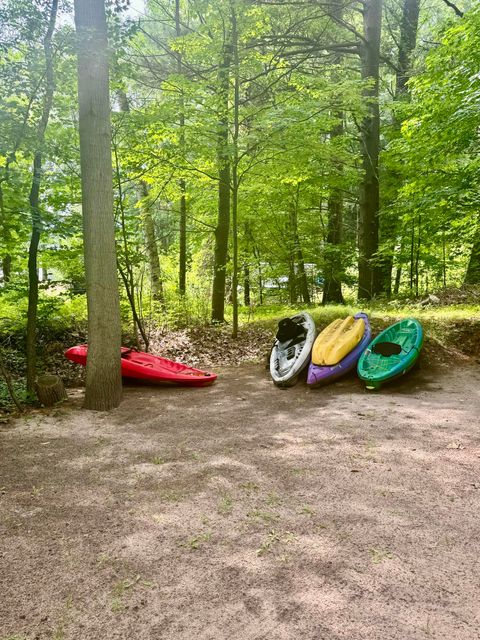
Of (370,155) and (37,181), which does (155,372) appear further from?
(370,155)

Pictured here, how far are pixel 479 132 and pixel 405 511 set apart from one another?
5.78 meters

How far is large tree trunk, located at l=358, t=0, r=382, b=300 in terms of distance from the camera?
33.1ft

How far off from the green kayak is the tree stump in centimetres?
408

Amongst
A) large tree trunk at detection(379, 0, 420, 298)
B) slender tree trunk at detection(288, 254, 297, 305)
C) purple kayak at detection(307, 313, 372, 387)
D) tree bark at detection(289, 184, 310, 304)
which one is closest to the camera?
purple kayak at detection(307, 313, 372, 387)

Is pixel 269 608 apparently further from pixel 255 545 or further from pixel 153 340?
pixel 153 340

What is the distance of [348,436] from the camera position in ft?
13.6

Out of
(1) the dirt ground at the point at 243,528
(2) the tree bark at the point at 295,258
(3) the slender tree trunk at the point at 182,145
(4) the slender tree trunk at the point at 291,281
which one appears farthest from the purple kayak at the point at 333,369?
(3) the slender tree trunk at the point at 182,145

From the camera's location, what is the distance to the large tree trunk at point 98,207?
4672 millimetres

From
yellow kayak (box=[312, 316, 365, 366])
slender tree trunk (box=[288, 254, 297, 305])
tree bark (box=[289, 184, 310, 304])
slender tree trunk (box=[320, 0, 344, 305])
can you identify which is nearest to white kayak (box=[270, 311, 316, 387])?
yellow kayak (box=[312, 316, 365, 366])

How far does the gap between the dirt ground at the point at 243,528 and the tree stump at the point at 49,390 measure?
873 millimetres

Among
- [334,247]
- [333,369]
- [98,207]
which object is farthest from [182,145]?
[333,369]

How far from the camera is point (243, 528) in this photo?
2.64 metres

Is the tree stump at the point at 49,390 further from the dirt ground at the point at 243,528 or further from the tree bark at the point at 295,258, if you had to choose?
the tree bark at the point at 295,258

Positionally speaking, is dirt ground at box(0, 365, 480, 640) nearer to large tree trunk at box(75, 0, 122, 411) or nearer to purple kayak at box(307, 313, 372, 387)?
large tree trunk at box(75, 0, 122, 411)
